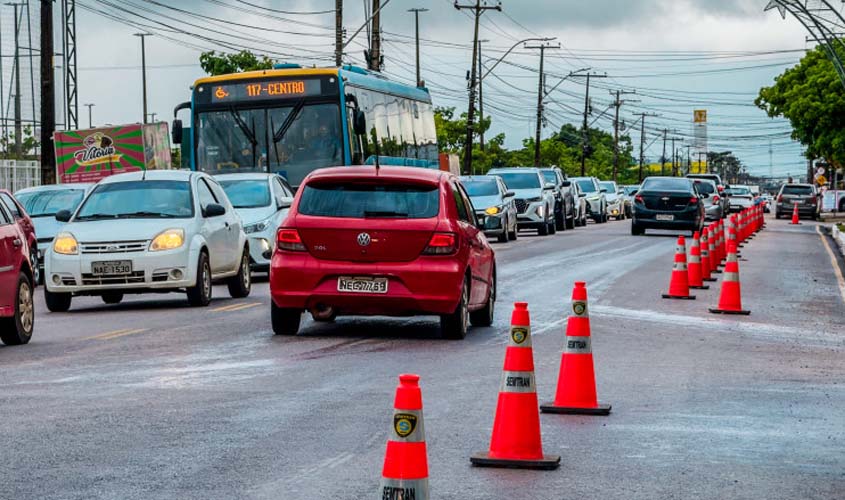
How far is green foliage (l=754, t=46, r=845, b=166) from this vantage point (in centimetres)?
8294

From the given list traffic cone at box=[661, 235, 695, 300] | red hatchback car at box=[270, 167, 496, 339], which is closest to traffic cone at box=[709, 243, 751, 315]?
traffic cone at box=[661, 235, 695, 300]

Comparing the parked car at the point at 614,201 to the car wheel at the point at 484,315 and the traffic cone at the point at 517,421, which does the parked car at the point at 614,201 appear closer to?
the car wheel at the point at 484,315

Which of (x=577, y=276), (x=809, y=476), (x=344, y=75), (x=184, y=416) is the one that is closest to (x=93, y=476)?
(x=184, y=416)

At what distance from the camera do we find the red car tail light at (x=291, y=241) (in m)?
15.3

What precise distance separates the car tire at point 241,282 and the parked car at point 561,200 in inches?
1139

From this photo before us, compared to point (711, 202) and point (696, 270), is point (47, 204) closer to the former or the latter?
point (696, 270)

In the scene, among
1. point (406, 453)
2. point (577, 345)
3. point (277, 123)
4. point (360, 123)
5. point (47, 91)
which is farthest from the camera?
point (47, 91)

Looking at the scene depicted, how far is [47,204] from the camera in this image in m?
29.6

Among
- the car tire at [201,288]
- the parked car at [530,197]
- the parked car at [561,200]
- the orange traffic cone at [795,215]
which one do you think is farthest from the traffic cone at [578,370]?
the orange traffic cone at [795,215]

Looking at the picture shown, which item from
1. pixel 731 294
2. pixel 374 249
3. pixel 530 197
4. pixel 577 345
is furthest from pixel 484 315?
pixel 530 197

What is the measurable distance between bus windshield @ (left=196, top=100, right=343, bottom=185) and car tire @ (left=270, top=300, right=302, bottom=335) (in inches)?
505

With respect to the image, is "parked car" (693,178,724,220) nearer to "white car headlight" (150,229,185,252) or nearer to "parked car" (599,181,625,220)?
"parked car" (599,181,625,220)

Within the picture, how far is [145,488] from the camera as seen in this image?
25.3ft

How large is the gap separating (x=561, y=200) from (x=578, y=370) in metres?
41.1
